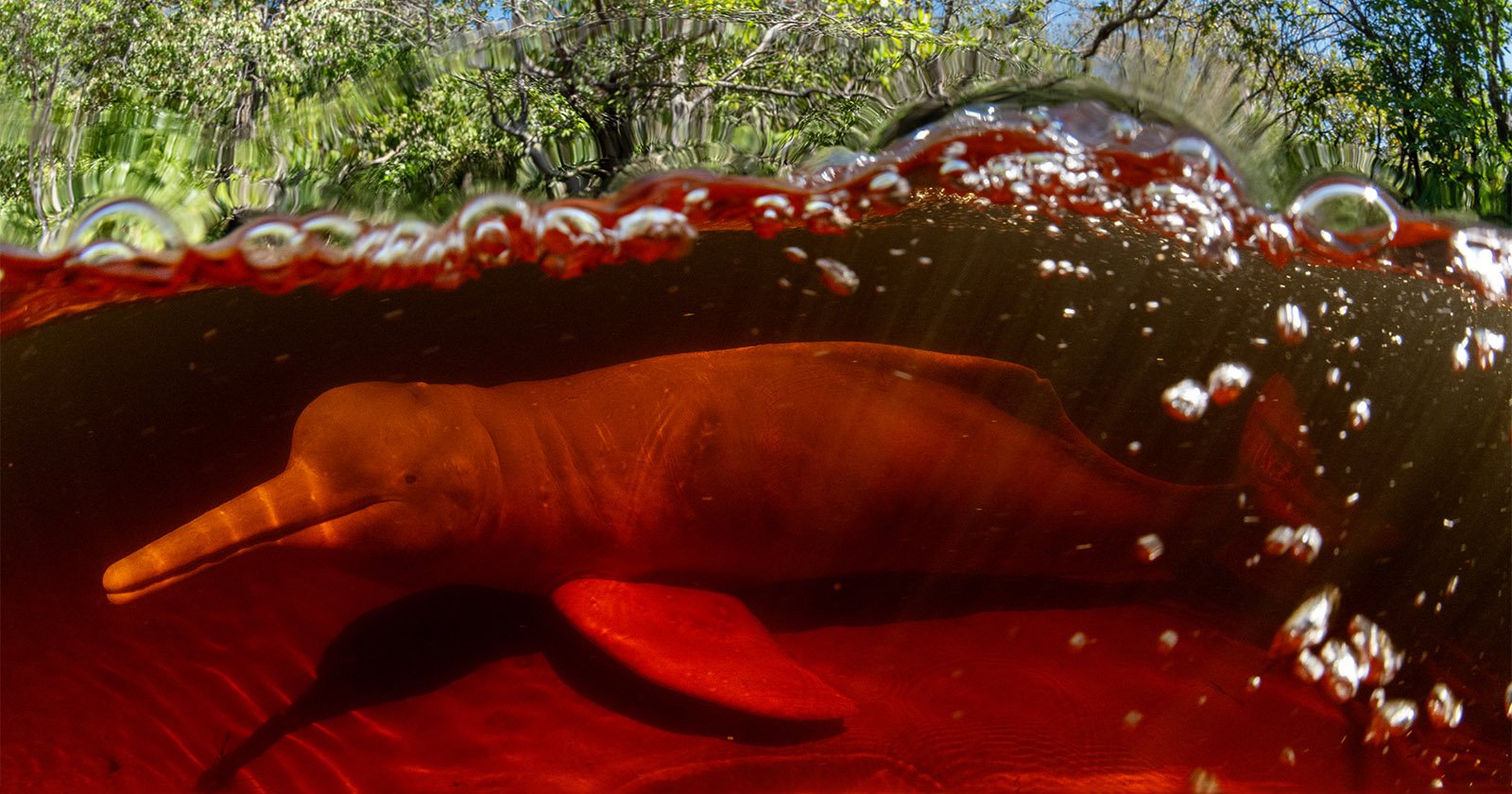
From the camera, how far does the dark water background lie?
884 mm

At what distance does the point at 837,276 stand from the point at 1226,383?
1.99 feet

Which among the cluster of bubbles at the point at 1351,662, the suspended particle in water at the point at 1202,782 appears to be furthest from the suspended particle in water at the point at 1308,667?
the suspended particle in water at the point at 1202,782

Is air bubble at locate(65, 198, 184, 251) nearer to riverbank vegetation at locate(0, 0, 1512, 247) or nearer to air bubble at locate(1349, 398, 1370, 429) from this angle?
riverbank vegetation at locate(0, 0, 1512, 247)

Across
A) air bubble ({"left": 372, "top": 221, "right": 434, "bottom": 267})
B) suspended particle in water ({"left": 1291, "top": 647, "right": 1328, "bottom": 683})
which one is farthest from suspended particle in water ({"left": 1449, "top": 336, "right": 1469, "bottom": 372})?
air bubble ({"left": 372, "top": 221, "right": 434, "bottom": 267})

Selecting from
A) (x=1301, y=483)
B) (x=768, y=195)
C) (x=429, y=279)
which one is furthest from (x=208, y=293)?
(x=1301, y=483)

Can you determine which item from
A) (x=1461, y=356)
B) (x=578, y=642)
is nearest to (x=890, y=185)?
(x=578, y=642)

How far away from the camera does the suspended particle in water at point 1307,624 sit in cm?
120

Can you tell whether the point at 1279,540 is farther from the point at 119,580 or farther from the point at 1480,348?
the point at 119,580

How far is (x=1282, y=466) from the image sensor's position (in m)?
1.25

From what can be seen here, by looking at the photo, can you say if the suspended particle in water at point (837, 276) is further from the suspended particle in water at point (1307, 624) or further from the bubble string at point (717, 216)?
the suspended particle in water at point (1307, 624)

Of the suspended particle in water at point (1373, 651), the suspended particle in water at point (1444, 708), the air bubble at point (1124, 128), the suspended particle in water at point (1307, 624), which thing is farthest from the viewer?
the suspended particle in water at point (1444, 708)

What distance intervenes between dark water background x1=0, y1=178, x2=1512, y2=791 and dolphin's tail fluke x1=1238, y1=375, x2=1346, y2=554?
41 millimetres

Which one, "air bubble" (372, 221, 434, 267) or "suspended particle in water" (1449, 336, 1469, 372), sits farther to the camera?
"suspended particle in water" (1449, 336, 1469, 372)

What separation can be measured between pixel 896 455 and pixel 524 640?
480 mm
